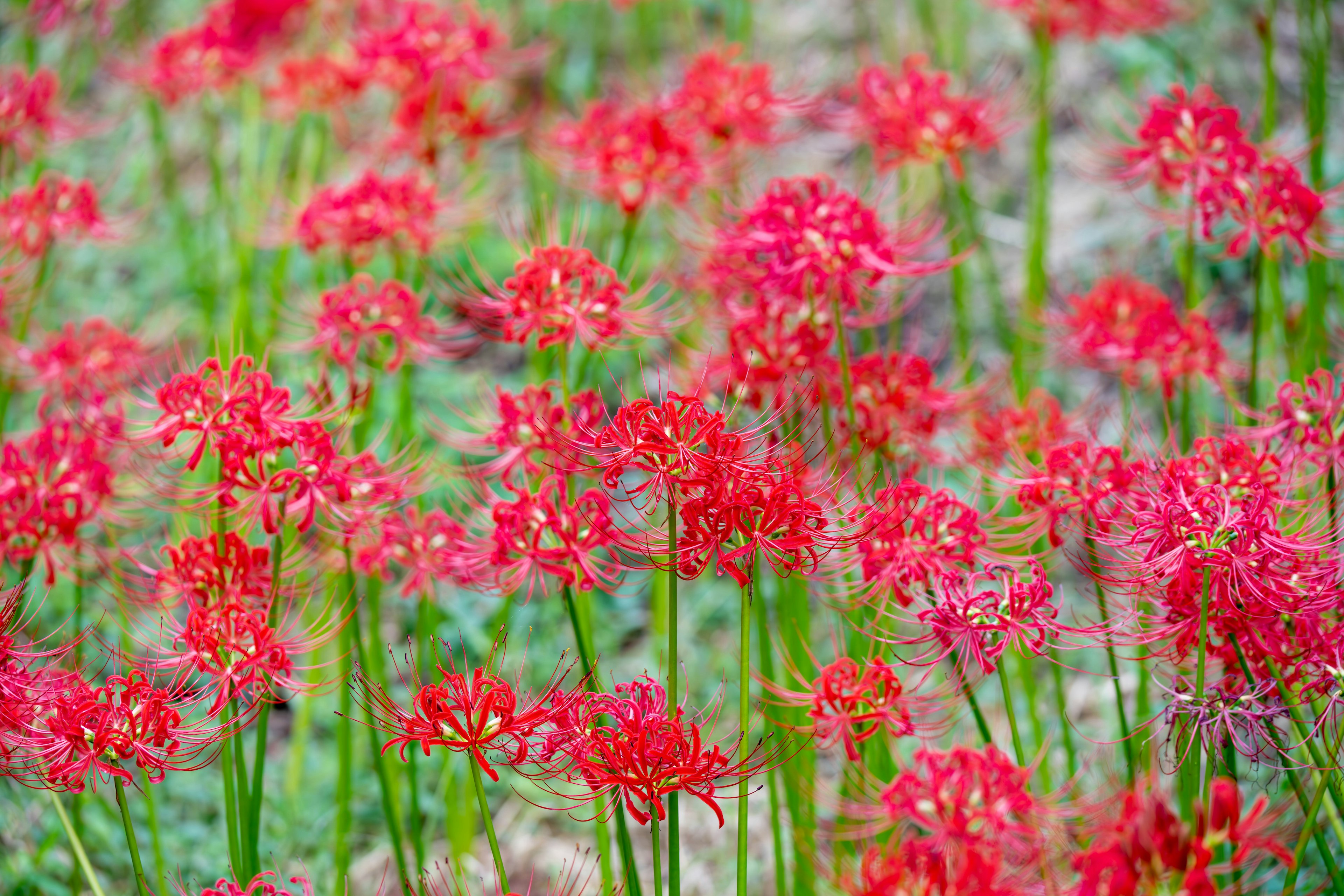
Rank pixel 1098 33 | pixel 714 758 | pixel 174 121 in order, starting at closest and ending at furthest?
pixel 714 758
pixel 1098 33
pixel 174 121

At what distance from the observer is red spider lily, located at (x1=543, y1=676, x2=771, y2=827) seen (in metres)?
1.03

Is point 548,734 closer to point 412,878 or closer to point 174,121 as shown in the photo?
point 412,878

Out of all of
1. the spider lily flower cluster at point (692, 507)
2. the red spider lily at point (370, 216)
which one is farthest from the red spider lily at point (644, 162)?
the red spider lily at point (370, 216)

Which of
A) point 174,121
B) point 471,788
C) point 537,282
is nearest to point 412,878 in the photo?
point 471,788

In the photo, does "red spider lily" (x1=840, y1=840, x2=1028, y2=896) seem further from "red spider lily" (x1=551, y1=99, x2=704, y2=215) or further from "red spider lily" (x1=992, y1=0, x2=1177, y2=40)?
"red spider lily" (x1=992, y1=0, x2=1177, y2=40)

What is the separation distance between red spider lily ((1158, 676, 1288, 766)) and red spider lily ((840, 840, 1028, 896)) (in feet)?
0.99

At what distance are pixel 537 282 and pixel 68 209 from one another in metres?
1.05

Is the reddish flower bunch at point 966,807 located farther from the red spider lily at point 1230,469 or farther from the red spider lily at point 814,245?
the red spider lily at point 814,245

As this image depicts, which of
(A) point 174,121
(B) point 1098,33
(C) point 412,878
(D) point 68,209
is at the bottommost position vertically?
(C) point 412,878

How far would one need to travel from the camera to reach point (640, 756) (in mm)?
1034

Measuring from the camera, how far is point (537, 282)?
4.32ft

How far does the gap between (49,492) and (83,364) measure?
38 cm

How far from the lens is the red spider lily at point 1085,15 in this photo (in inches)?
84.7

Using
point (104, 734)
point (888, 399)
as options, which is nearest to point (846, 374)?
point (888, 399)
